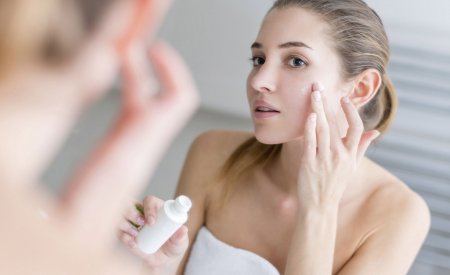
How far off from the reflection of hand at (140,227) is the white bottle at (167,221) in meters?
0.05

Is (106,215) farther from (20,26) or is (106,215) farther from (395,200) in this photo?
(395,200)

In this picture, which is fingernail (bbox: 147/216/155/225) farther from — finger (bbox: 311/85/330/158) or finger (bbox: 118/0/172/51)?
finger (bbox: 118/0/172/51)

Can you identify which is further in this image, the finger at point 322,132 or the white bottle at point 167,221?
the finger at point 322,132

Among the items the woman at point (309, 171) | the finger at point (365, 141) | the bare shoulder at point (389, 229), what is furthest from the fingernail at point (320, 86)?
the bare shoulder at point (389, 229)

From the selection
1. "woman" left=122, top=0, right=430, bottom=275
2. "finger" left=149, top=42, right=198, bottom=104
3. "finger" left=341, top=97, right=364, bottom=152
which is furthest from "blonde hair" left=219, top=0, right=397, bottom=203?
"finger" left=149, top=42, right=198, bottom=104

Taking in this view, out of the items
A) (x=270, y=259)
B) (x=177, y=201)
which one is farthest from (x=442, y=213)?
(x=177, y=201)

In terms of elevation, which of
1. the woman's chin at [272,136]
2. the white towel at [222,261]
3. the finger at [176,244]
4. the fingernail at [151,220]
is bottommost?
the white towel at [222,261]

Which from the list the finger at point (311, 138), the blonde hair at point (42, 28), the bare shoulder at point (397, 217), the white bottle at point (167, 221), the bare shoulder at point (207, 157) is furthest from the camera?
the bare shoulder at point (207, 157)

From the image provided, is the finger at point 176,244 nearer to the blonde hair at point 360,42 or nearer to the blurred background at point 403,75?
the blonde hair at point 360,42

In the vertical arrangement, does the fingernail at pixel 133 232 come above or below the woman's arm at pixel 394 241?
above

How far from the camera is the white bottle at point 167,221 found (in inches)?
34.0

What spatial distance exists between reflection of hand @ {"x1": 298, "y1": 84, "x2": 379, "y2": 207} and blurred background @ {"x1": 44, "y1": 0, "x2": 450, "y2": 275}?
1.34 ft

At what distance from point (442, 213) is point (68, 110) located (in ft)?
4.43

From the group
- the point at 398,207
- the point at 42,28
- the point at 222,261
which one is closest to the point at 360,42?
the point at 398,207
